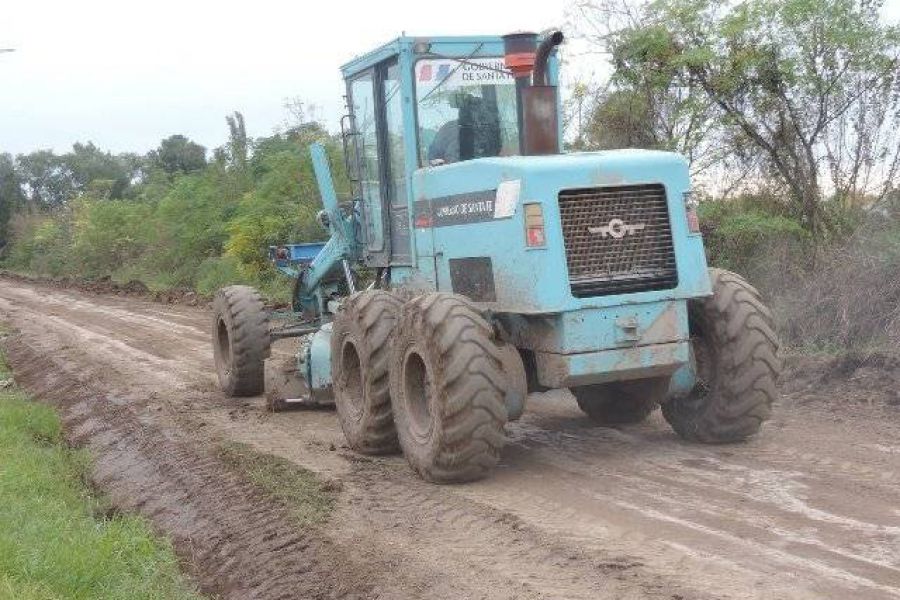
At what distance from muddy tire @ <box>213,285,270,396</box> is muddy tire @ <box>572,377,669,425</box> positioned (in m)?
3.46

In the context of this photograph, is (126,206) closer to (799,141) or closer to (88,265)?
(88,265)

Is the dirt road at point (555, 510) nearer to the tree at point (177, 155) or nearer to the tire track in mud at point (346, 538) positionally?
the tire track in mud at point (346, 538)

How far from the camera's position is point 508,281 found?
6.85 metres

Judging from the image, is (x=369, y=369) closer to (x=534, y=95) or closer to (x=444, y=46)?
(x=534, y=95)

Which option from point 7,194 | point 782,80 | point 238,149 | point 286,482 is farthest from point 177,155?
point 286,482

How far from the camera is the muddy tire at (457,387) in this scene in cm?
648

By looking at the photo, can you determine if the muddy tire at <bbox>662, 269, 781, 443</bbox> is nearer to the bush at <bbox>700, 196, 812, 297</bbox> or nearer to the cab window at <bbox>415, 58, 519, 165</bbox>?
the cab window at <bbox>415, 58, 519, 165</bbox>

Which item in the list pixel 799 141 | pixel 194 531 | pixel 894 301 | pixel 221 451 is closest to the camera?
pixel 194 531

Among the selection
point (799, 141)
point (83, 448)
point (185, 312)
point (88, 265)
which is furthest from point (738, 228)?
point (88, 265)

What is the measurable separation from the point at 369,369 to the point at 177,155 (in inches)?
2314

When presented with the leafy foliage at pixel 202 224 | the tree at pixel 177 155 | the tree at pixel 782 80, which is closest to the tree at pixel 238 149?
the leafy foliage at pixel 202 224

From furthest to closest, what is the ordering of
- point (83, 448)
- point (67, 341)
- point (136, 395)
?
point (67, 341) → point (136, 395) → point (83, 448)

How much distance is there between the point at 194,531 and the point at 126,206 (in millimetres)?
34079

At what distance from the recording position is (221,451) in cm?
Result: 815
